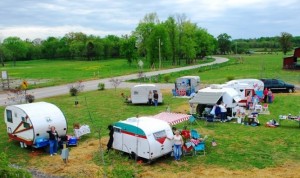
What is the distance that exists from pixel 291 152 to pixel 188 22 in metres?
75.8

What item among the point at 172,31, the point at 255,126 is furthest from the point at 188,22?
the point at 255,126

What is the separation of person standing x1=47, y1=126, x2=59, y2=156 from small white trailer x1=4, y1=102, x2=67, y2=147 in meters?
0.48

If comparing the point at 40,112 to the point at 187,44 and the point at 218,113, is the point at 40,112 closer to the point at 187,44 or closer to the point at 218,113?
the point at 218,113

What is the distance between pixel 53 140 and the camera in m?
15.7

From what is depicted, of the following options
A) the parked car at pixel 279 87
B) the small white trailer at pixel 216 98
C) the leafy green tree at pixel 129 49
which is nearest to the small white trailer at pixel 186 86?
the parked car at pixel 279 87

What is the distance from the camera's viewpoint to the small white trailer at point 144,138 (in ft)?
44.6

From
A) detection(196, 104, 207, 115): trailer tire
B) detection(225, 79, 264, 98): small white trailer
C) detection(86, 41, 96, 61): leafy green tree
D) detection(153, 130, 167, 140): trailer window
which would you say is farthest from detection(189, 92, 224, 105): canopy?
detection(86, 41, 96, 61): leafy green tree

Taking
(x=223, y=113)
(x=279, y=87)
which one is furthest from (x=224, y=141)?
(x=279, y=87)

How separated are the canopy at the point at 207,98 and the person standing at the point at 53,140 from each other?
30.4 ft

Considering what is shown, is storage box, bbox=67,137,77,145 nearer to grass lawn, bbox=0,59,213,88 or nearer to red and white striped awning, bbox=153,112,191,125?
red and white striped awning, bbox=153,112,191,125

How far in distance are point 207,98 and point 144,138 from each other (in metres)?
8.94

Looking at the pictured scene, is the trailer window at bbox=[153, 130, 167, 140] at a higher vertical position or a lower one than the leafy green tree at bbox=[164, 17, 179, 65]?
lower

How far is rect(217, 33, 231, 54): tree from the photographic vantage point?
473 feet

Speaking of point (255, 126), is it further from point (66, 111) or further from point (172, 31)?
point (172, 31)
